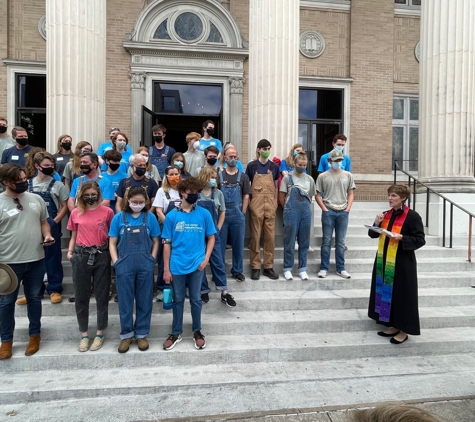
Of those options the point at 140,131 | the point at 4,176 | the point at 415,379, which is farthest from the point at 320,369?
the point at 140,131

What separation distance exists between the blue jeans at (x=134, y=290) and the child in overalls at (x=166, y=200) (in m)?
0.73

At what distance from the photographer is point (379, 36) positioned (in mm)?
11812

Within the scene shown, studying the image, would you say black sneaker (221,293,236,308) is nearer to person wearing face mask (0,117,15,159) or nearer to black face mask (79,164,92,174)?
black face mask (79,164,92,174)

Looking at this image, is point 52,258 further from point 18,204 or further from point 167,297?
point 167,297

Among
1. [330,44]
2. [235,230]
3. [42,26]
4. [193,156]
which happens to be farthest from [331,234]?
[42,26]

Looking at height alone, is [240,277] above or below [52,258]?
below

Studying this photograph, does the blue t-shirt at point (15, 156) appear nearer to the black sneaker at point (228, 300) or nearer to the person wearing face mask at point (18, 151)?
the person wearing face mask at point (18, 151)

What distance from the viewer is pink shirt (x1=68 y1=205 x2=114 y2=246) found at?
4.07 m

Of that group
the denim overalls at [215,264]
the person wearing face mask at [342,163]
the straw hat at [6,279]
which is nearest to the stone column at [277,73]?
the person wearing face mask at [342,163]

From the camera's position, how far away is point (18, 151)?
18.9 ft

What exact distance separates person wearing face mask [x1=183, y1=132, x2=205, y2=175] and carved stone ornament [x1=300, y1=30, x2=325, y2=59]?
7091 millimetres

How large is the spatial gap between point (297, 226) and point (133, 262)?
8.72 ft

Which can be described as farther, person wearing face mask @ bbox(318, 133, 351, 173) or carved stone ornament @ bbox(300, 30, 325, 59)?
carved stone ornament @ bbox(300, 30, 325, 59)

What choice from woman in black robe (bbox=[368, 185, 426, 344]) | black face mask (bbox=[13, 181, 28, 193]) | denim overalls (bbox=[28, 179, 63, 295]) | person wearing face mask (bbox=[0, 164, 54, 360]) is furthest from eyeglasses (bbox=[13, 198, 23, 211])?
woman in black robe (bbox=[368, 185, 426, 344])
